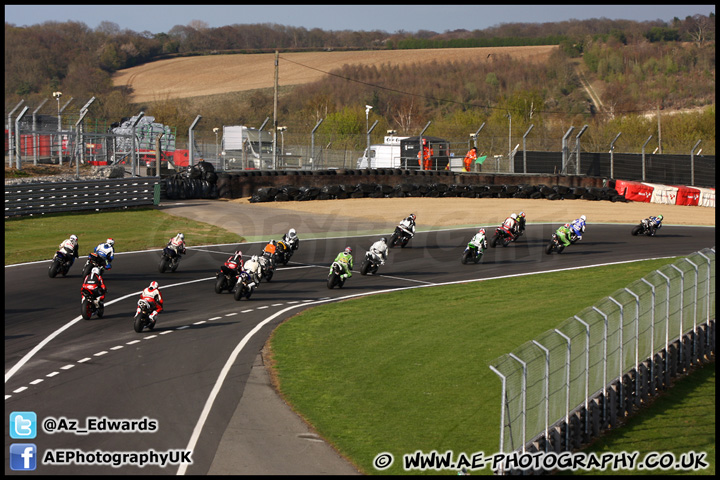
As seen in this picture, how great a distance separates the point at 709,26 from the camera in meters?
141

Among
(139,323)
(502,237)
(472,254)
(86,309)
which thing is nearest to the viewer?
(139,323)

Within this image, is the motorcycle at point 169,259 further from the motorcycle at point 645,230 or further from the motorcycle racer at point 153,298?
the motorcycle at point 645,230

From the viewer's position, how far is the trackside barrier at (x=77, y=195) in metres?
30.0

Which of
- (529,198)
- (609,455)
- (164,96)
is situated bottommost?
(609,455)

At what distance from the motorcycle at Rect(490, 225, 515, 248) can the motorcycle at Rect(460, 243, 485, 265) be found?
238 centimetres

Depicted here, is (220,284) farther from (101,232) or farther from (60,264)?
(101,232)

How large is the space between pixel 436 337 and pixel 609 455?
20.8 feet

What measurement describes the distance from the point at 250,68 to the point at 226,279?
112323 millimetres

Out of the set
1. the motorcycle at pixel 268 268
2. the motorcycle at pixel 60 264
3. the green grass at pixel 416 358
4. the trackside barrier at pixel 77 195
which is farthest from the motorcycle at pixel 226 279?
the trackside barrier at pixel 77 195

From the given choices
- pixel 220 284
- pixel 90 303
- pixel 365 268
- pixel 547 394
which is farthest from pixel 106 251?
pixel 547 394

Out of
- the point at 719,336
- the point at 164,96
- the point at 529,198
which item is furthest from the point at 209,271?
the point at 164,96

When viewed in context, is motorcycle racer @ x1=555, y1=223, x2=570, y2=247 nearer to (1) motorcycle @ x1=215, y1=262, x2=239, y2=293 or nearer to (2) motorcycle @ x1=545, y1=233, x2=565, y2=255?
(2) motorcycle @ x1=545, y1=233, x2=565, y2=255

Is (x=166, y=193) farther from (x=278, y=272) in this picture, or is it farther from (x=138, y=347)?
(x=138, y=347)

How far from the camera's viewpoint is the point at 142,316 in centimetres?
1658
